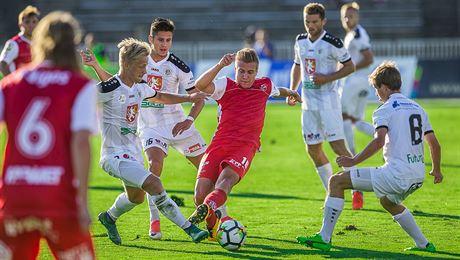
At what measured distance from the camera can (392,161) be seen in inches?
322

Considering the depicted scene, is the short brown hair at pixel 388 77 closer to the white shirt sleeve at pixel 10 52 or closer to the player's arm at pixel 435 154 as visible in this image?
the player's arm at pixel 435 154

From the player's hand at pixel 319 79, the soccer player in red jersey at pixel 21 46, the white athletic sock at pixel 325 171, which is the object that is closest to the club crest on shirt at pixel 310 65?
the player's hand at pixel 319 79

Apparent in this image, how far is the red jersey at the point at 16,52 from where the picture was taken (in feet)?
44.2

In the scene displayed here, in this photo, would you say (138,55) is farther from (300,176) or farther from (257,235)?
(300,176)

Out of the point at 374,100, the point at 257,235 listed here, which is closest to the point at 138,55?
the point at 257,235

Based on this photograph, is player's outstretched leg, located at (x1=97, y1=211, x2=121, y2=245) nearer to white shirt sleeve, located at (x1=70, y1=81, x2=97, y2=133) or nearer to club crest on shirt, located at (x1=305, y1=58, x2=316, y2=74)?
club crest on shirt, located at (x1=305, y1=58, x2=316, y2=74)

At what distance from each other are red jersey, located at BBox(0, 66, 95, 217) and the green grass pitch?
3.16 metres

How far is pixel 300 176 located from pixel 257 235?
211 inches

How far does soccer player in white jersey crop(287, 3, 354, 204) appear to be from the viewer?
11375mm

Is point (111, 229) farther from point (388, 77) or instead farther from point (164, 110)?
point (388, 77)

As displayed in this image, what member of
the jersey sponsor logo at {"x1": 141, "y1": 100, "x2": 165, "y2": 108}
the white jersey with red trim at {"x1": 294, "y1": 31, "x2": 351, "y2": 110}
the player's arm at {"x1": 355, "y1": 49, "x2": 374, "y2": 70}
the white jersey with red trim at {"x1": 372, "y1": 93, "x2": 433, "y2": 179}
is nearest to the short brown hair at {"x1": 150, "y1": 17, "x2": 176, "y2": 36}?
the jersey sponsor logo at {"x1": 141, "y1": 100, "x2": 165, "y2": 108}

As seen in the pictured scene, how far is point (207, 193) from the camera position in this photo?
9.05 meters

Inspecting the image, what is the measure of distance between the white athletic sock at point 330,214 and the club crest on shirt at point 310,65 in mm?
3372

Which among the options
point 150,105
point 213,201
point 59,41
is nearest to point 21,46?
point 150,105
